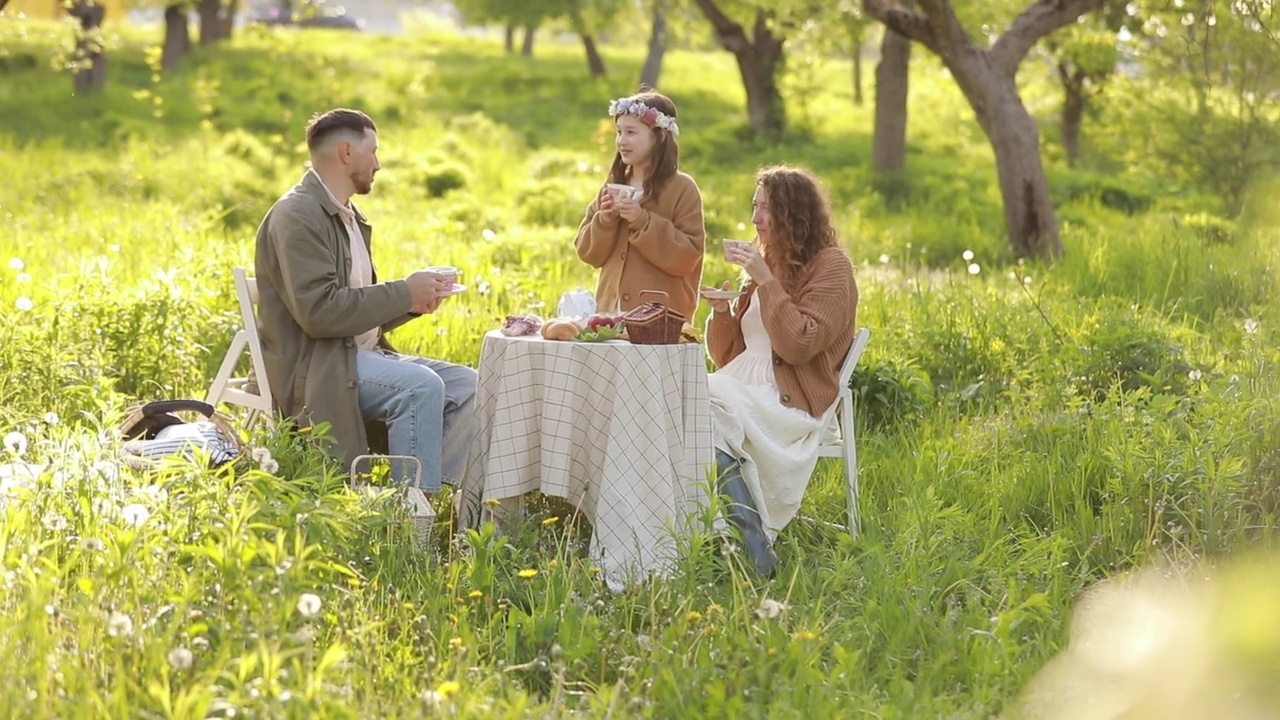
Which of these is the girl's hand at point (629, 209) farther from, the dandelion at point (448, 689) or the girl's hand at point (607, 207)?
the dandelion at point (448, 689)

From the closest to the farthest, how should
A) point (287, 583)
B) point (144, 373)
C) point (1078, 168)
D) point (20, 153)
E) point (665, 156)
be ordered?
point (287, 583) → point (665, 156) → point (144, 373) → point (20, 153) → point (1078, 168)

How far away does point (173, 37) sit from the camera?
29.2m

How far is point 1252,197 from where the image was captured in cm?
638

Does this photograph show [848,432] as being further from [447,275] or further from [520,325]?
[447,275]

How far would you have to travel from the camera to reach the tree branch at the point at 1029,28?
40.8 feet

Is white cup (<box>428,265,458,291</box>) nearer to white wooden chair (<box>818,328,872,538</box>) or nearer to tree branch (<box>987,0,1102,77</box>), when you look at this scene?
white wooden chair (<box>818,328,872,538</box>)

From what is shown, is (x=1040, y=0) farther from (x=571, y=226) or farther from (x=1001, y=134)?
(x=571, y=226)

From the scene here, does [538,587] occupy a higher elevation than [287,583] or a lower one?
lower

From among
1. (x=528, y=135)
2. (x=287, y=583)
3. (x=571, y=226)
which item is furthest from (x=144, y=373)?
(x=528, y=135)

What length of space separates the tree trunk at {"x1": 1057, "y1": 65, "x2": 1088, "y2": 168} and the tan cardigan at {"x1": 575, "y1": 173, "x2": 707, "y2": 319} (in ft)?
62.2

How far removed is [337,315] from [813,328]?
1.69m

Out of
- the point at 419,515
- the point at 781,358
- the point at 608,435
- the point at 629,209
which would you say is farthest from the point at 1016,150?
the point at 419,515

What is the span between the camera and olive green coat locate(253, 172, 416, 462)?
5395mm

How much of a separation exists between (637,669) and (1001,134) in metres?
9.43
